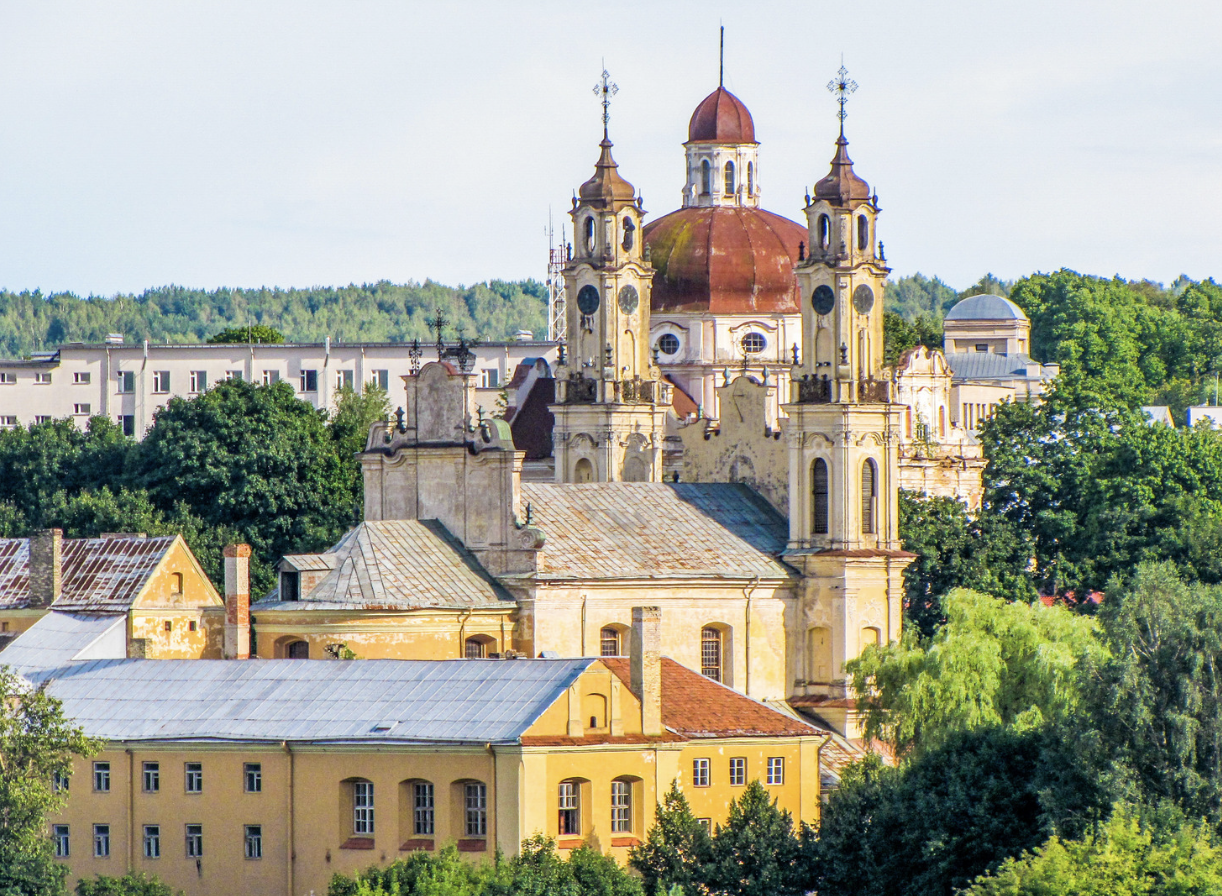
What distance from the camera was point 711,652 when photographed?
294 ft

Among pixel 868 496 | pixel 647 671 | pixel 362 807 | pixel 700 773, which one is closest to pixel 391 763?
pixel 362 807

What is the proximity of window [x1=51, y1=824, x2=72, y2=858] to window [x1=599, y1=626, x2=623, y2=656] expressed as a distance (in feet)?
55.7

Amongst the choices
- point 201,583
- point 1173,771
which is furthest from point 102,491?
point 1173,771

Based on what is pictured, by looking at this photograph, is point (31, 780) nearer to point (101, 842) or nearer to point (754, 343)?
point (101, 842)

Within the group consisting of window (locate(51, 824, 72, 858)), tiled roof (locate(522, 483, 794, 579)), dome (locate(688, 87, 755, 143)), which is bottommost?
window (locate(51, 824, 72, 858))

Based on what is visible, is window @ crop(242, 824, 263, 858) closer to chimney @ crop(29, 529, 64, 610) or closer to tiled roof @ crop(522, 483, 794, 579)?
tiled roof @ crop(522, 483, 794, 579)

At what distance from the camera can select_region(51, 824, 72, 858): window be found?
250 feet

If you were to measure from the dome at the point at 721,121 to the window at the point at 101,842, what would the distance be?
152 ft

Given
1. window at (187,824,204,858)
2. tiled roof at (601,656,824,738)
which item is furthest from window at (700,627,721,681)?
window at (187,824,204,858)

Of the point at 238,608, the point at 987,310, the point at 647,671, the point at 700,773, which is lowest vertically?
the point at 700,773

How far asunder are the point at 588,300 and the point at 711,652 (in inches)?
545

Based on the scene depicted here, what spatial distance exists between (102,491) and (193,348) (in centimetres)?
5454

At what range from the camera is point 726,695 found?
80125 mm

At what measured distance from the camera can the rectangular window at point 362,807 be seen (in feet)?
238
